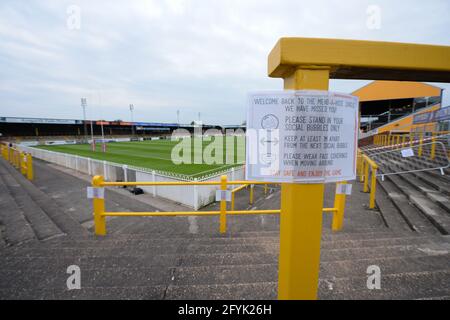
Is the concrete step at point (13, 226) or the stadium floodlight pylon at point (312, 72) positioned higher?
the stadium floodlight pylon at point (312, 72)

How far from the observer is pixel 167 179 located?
11969 mm

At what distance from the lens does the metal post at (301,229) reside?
1309 millimetres

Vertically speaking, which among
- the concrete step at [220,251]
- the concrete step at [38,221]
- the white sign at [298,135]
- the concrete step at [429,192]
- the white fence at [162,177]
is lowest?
the white fence at [162,177]

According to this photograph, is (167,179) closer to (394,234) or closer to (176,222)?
(176,222)

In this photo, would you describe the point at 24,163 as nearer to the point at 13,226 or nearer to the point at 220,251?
the point at 13,226

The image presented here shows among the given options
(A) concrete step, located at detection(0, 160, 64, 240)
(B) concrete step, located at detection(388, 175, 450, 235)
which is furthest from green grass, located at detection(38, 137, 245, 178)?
(B) concrete step, located at detection(388, 175, 450, 235)

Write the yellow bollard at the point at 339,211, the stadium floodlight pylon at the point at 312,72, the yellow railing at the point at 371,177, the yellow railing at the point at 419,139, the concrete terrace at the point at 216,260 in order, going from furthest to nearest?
1. the yellow railing at the point at 419,139
2. the yellow railing at the point at 371,177
3. the yellow bollard at the point at 339,211
4. the concrete terrace at the point at 216,260
5. the stadium floodlight pylon at the point at 312,72

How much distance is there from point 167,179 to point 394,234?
10525 mm

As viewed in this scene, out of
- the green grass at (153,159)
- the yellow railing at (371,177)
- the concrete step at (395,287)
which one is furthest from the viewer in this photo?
the green grass at (153,159)

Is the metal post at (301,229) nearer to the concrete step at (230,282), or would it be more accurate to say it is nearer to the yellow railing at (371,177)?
the concrete step at (230,282)

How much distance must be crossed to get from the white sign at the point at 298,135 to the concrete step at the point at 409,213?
405cm
